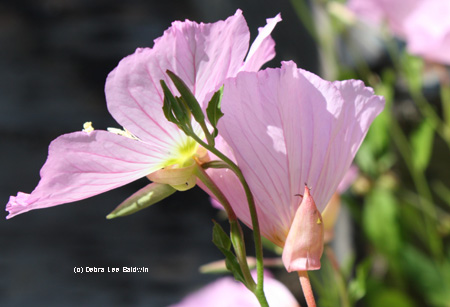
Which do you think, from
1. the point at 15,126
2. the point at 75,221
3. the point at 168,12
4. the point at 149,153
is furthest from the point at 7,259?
the point at 149,153

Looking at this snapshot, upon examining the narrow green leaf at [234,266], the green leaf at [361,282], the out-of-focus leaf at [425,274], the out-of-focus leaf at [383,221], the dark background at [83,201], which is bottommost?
the narrow green leaf at [234,266]

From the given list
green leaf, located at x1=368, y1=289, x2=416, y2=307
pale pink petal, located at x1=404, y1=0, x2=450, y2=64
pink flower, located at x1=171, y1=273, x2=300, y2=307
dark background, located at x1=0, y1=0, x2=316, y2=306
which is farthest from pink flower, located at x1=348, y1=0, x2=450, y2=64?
dark background, located at x1=0, y1=0, x2=316, y2=306

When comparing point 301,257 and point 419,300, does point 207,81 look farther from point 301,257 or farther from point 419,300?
point 419,300

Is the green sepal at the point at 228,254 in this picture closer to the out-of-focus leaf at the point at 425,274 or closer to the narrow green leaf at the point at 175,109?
the narrow green leaf at the point at 175,109

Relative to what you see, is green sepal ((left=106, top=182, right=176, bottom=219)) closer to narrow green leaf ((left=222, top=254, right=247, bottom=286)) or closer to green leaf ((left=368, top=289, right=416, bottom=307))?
narrow green leaf ((left=222, top=254, right=247, bottom=286))

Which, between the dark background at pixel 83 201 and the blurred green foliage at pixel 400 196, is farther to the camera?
the dark background at pixel 83 201

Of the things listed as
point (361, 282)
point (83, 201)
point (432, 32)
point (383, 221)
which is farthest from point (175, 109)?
point (83, 201)

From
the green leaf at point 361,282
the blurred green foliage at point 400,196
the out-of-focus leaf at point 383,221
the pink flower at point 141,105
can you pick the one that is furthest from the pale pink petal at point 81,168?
the out-of-focus leaf at point 383,221

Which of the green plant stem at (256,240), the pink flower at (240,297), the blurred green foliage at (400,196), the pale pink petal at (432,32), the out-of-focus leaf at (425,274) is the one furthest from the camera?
the out-of-focus leaf at (425,274)

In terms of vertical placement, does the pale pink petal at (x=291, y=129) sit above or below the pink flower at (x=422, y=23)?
below
